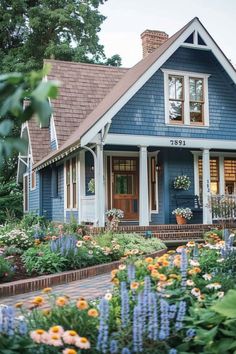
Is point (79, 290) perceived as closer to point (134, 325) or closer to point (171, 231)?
point (134, 325)

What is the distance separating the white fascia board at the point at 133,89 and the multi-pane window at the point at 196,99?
5.02ft

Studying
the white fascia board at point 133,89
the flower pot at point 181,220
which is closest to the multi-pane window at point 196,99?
the white fascia board at point 133,89

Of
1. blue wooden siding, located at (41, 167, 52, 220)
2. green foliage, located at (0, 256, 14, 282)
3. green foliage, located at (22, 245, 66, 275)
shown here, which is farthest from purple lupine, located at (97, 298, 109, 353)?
blue wooden siding, located at (41, 167, 52, 220)

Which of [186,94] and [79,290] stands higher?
[186,94]

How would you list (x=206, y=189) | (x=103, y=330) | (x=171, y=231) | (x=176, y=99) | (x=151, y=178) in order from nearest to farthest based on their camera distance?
(x=103, y=330) < (x=171, y=231) < (x=206, y=189) < (x=176, y=99) < (x=151, y=178)

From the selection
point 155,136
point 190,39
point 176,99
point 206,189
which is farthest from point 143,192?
point 190,39

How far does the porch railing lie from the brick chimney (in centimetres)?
782

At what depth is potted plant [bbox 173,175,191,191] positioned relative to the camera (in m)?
15.4

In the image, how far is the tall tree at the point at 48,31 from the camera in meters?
27.8

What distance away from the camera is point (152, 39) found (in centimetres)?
1942

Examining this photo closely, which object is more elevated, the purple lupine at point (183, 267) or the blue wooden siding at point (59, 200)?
the blue wooden siding at point (59, 200)

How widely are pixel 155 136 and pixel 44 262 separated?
722cm

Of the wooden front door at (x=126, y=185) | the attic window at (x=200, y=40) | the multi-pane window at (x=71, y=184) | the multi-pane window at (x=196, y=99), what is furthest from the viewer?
the multi-pane window at (x=71, y=184)

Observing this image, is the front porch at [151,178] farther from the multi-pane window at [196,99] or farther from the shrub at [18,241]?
the shrub at [18,241]
